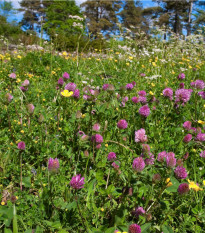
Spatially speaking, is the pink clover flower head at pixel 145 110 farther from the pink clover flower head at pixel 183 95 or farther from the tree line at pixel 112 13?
the tree line at pixel 112 13

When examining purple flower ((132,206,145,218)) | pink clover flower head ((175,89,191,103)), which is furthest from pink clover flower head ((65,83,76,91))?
purple flower ((132,206,145,218))

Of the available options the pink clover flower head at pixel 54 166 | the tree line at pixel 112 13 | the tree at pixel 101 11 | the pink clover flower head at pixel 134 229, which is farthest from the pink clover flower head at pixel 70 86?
the tree at pixel 101 11

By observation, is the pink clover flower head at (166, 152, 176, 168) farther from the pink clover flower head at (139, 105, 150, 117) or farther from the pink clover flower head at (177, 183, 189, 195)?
the pink clover flower head at (139, 105, 150, 117)

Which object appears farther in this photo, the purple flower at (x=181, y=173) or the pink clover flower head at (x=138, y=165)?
the purple flower at (x=181, y=173)

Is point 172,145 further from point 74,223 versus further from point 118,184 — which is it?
point 74,223

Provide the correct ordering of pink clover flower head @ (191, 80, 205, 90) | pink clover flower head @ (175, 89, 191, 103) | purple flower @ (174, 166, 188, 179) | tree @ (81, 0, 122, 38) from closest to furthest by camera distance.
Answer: purple flower @ (174, 166, 188, 179) < pink clover flower head @ (175, 89, 191, 103) < pink clover flower head @ (191, 80, 205, 90) < tree @ (81, 0, 122, 38)

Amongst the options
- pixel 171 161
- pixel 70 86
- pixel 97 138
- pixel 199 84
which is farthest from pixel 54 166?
pixel 199 84

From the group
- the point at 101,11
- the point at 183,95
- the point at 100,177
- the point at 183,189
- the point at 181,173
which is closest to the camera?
the point at 183,189

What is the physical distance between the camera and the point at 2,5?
3272cm

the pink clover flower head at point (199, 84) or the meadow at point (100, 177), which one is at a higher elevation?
the pink clover flower head at point (199, 84)

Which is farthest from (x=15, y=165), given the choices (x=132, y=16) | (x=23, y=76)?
(x=132, y=16)

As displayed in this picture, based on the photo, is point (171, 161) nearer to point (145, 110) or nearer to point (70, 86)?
point (145, 110)

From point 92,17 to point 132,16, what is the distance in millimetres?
8025

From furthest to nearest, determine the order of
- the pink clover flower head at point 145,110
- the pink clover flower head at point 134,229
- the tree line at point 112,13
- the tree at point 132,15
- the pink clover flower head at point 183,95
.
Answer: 1. the tree at point 132,15
2. the tree line at point 112,13
3. the pink clover flower head at point 183,95
4. the pink clover flower head at point 145,110
5. the pink clover flower head at point 134,229
